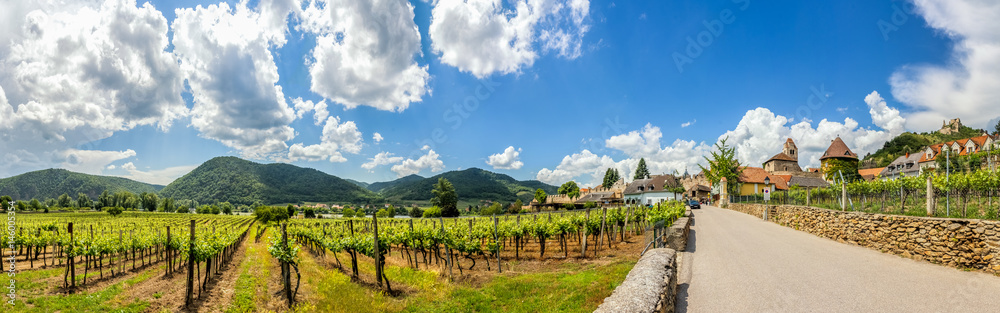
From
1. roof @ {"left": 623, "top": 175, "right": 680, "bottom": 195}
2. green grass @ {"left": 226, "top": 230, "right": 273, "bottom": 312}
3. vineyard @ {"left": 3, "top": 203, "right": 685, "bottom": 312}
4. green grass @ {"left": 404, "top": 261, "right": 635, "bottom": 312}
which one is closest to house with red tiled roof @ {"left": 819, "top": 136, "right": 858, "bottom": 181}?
roof @ {"left": 623, "top": 175, "right": 680, "bottom": 195}

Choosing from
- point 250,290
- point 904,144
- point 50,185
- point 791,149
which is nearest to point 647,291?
point 250,290

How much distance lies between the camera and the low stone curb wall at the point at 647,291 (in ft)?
17.7

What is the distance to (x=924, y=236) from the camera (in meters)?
11.3

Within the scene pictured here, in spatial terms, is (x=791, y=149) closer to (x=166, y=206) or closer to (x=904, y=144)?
(x=904, y=144)

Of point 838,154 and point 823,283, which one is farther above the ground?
point 838,154

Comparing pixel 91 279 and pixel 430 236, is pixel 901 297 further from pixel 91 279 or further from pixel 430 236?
pixel 91 279

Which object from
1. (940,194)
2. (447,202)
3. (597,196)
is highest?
(940,194)

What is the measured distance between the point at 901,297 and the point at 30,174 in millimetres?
215625

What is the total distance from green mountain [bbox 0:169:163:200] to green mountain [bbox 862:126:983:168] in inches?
9536

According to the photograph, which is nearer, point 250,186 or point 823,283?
point 823,283

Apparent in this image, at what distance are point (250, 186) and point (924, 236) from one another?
195 m

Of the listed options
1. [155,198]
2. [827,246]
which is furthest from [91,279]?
[155,198]

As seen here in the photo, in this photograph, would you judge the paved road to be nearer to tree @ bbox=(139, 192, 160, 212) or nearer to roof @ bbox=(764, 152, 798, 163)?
roof @ bbox=(764, 152, 798, 163)

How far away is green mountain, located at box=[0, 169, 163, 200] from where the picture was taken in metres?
125
